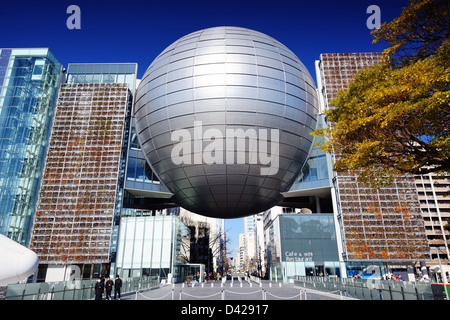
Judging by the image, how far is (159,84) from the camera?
31250 mm

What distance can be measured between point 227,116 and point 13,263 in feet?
64.2

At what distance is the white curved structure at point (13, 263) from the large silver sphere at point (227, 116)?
16.0 m

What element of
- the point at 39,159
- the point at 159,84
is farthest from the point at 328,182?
the point at 39,159

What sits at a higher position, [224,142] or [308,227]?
[224,142]

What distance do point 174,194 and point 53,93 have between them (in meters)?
29.7

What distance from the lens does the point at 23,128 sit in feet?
150

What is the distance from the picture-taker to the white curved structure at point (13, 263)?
50.1 feet

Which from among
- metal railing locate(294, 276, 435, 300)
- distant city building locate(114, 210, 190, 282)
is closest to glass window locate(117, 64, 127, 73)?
distant city building locate(114, 210, 190, 282)

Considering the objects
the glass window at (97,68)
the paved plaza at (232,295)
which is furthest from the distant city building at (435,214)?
the glass window at (97,68)

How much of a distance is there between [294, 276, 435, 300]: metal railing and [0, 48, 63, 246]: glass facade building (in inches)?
1647

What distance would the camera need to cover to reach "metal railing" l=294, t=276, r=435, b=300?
12.7m

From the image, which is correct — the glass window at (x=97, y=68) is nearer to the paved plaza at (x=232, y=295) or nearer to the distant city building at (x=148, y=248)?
the distant city building at (x=148, y=248)
